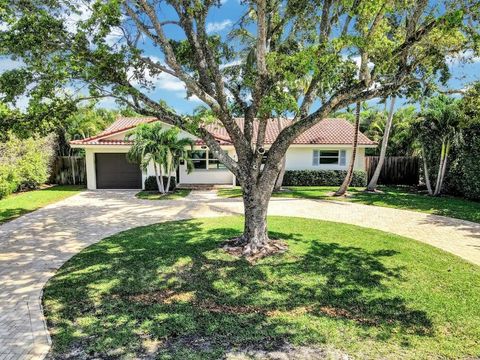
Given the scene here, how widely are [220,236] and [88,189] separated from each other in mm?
15038

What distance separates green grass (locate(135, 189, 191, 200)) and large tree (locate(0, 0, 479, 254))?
10.3 m

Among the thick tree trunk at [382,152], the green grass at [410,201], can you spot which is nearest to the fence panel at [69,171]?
the green grass at [410,201]

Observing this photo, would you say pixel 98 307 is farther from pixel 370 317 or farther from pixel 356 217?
pixel 356 217

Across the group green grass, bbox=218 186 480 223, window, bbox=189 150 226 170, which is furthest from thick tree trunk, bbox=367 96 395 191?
window, bbox=189 150 226 170

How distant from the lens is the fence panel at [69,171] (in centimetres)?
2538

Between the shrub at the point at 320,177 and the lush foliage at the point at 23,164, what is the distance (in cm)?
1629

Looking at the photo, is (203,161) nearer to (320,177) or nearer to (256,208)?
(320,177)

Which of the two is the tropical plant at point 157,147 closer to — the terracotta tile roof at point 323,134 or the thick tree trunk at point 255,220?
the terracotta tile roof at point 323,134

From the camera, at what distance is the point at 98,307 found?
6258mm

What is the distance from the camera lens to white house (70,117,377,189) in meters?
22.8

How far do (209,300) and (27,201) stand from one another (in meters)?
15.0

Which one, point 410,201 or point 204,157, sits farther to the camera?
point 204,157

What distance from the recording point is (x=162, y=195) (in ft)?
65.5

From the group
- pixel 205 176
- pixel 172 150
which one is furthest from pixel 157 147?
pixel 205 176
